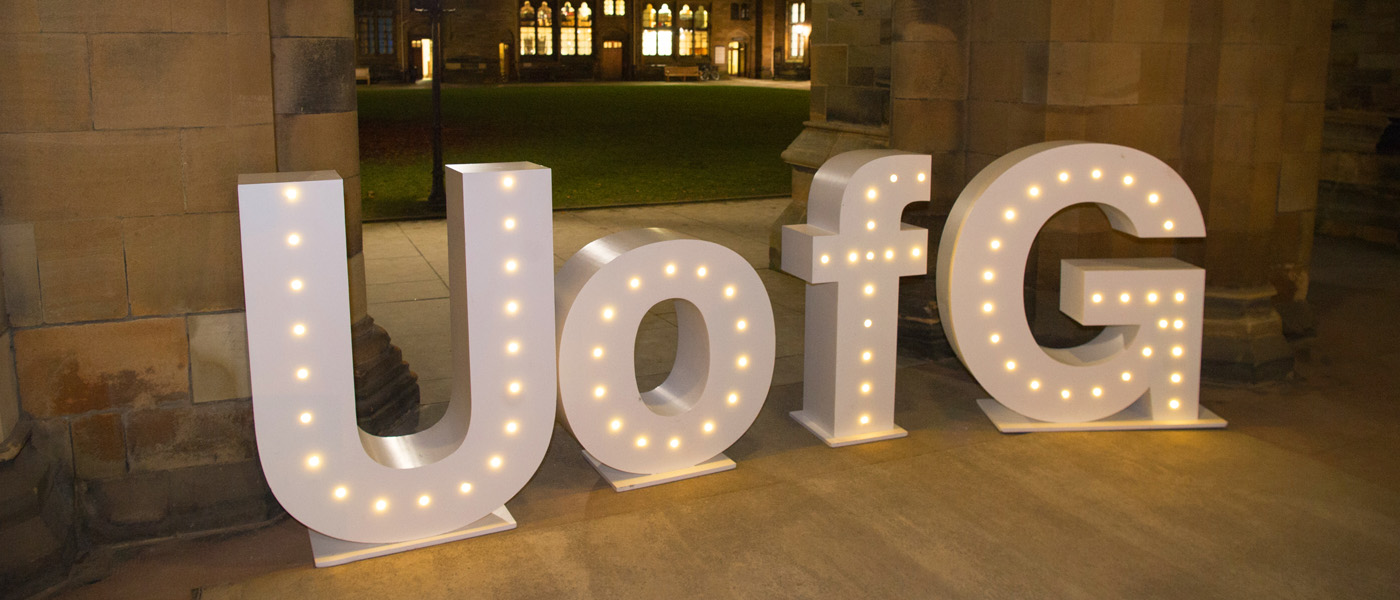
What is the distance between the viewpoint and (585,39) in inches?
2299

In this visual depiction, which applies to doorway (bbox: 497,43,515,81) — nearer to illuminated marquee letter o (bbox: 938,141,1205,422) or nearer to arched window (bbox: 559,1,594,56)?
arched window (bbox: 559,1,594,56)

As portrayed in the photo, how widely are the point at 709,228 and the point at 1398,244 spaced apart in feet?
20.9

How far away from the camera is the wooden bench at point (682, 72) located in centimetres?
5816

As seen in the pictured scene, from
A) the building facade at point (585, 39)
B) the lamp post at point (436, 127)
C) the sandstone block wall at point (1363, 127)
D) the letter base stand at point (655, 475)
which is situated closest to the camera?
the letter base stand at point (655, 475)

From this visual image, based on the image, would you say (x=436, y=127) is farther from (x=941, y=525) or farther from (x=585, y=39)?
(x=585, y=39)

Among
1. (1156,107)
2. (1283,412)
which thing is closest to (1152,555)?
(1283,412)

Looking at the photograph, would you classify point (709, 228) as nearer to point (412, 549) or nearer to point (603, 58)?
point (412, 549)

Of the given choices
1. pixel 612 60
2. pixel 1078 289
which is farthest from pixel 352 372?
pixel 612 60

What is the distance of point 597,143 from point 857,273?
16629mm

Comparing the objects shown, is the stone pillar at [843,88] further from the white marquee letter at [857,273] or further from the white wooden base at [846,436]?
the white wooden base at [846,436]

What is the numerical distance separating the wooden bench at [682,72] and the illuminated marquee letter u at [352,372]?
55219 mm

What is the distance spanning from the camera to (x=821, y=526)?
418cm

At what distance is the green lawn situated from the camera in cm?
1454

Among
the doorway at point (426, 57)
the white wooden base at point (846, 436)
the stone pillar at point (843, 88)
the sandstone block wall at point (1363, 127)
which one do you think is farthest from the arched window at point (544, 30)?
the white wooden base at point (846, 436)
